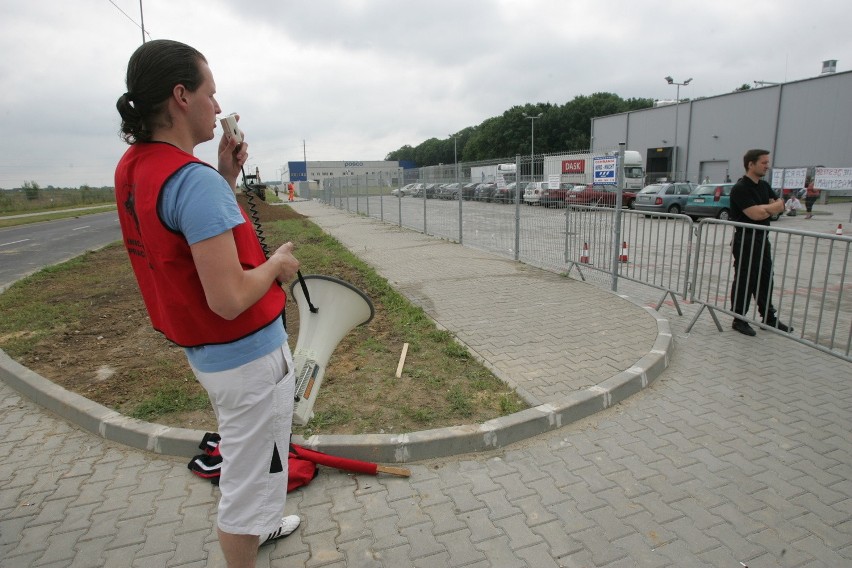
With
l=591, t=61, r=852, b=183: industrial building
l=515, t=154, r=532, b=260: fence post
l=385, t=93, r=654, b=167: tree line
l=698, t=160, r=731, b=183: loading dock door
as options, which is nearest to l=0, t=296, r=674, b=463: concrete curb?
l=515, t=154, r=532, b=260: fence post

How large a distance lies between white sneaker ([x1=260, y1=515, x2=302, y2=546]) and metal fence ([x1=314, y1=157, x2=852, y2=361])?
389 cm

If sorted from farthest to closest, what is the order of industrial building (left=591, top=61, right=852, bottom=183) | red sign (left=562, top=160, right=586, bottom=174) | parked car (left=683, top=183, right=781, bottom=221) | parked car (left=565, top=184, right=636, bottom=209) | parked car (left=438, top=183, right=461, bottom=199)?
industrial building (left=591, top=61, right=852, bottom=183)
parked car (left=683, top=183, right=781, bottom=221)
parked car (left=438, top=183, right=461, bottom=199)
red sign (left=562, top=160, right=586, bottom=174)
parked car (left=565, top=184, right=636, bottom=209)

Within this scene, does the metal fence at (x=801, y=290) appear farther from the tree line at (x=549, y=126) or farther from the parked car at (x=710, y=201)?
the tree line at (x=549, y=126)

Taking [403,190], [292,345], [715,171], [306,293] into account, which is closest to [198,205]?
[306,293]

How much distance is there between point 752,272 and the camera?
5.41 metres

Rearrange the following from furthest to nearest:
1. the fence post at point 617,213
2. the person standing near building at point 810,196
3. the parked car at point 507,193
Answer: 1. the person standing near building at point 810,196
2. the parked car at point 507,193
3. the fence post at point 617,213

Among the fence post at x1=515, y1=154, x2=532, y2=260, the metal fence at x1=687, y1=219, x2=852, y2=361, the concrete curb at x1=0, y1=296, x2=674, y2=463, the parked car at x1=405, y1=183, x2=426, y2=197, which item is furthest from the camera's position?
the parked car at x1=405, y1=183, x2=426, y2=197

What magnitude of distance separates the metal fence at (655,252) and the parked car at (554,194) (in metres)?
0.13

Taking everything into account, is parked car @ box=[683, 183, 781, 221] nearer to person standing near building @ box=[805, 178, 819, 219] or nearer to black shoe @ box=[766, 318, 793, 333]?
person standing near building @ box=[805, 178, 819, 219]

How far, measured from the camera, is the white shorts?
1.78 m

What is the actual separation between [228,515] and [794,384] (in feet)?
15.2

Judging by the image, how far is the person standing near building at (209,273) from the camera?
5.12 feet

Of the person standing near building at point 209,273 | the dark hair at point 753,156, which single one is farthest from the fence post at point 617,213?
the person standing near building at point 209,273

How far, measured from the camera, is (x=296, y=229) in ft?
60.7
